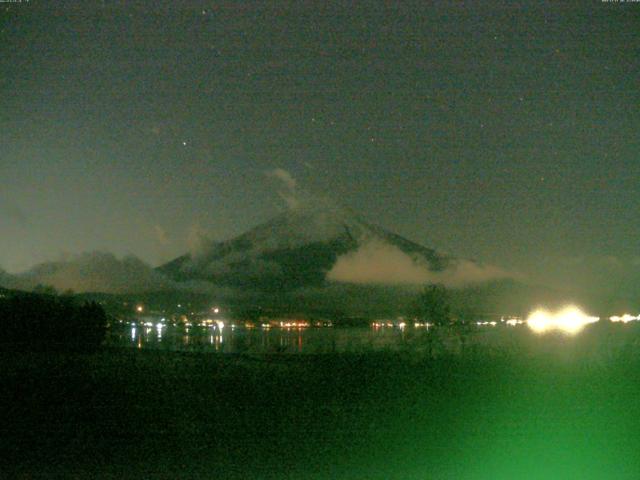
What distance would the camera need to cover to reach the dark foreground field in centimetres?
911

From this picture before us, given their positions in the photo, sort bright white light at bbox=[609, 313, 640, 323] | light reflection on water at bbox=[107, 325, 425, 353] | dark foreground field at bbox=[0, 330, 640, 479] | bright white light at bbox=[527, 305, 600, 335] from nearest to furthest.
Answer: dark foreground field at bbox=[0, 330, 640, 479]
light reflection on water at bbox=[107, 325, 425, 353]
bright white light at bbox=[527, 305, 600, 335]
bright white light at bbox=[609, 313, 640, 323]

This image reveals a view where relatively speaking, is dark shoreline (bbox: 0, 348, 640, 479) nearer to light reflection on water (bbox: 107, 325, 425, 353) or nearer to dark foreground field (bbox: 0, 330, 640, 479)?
dark foreground field (bbox: 0, 330, 640, 479)

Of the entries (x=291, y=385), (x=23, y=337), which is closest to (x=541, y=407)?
(x=291, y=385)

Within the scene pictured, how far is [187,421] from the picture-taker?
1166 cm

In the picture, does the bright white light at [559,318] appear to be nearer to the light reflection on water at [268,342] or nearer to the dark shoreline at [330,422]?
the light reflection on water at [268,342]

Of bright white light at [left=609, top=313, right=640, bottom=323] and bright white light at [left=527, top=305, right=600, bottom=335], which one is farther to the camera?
bright white light at [left=609, top=313, right=640, bottom=323]

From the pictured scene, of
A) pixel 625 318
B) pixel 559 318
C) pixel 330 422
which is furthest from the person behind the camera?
pixel 625 318

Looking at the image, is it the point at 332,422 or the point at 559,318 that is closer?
the point at 332,422

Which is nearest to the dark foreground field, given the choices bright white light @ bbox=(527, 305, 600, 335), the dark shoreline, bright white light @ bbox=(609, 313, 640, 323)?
the dark shoreline

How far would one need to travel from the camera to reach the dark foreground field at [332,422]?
911 centimetres

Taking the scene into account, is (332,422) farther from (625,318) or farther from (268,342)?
(625,318)

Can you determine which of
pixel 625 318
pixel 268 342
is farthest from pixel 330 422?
pixel 625 318

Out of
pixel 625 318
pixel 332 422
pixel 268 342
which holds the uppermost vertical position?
pixel 625 318

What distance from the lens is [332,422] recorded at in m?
11.8
